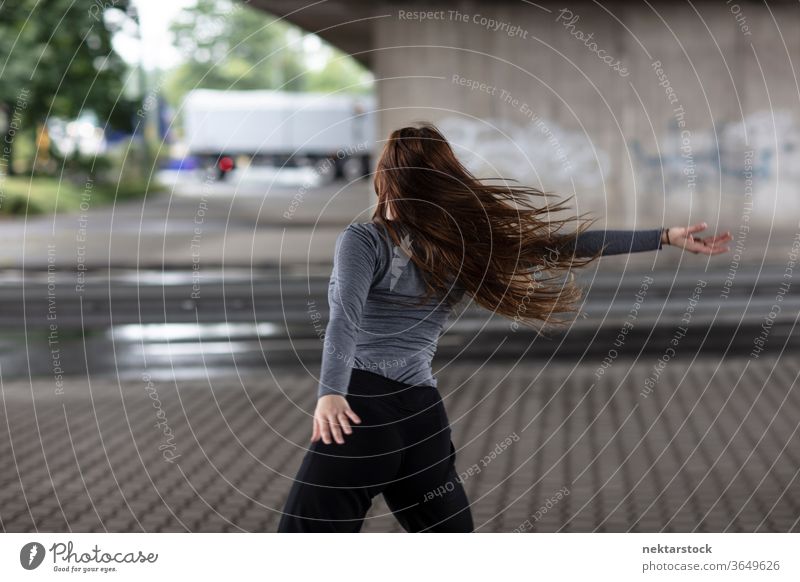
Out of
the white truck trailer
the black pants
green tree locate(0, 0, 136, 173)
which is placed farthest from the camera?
the white truck trailer

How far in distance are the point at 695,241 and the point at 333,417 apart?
1.40 meters

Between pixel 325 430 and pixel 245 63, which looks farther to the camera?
pixel 245 63

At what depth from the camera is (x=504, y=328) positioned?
43.9 feet

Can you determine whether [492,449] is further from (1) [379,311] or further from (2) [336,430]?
(2) [336,430]

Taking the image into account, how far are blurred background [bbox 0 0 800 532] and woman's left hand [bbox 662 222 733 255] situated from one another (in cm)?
74

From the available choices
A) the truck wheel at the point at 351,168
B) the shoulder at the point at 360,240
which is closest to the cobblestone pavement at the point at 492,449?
the shoulder at the point at 360,240

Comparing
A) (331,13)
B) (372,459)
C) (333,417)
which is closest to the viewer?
(333,417)

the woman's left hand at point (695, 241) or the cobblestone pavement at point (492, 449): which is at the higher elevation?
the woman's left hand at point (695, 241)

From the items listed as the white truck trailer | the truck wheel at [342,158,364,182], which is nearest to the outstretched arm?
the white truck trailer

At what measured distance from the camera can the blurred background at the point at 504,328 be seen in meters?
6.93

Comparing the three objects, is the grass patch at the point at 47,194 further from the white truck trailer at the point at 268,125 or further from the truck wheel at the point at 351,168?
the truck wheel at the point at 351,168

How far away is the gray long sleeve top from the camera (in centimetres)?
362

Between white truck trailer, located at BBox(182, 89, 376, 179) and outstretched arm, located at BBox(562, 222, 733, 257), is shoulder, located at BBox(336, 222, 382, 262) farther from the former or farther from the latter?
white truck trailer, located at BBox(182, 89, 376, 179)

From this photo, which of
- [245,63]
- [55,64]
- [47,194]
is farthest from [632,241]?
[245,63]
